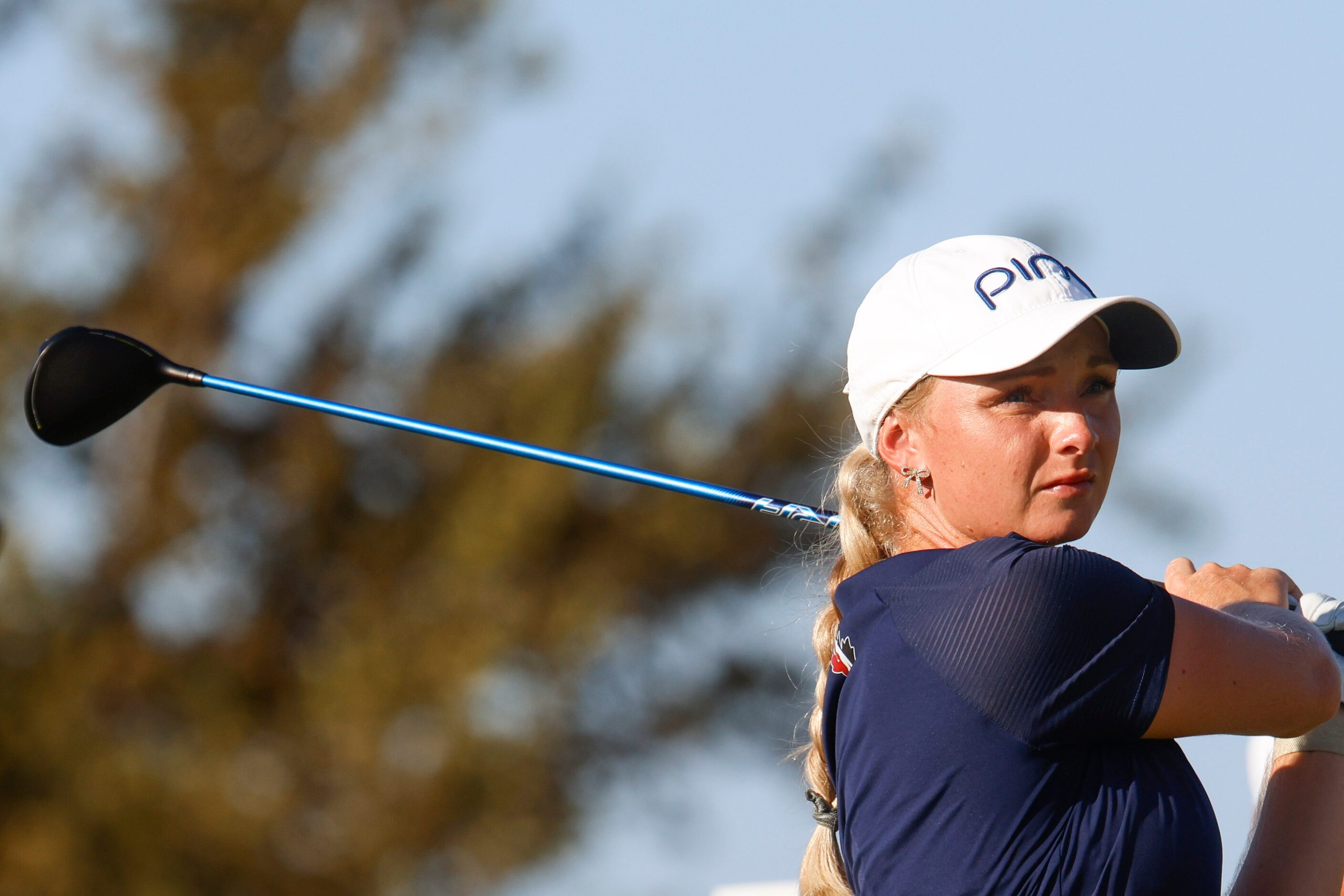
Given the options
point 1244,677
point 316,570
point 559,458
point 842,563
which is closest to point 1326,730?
point 1244,677

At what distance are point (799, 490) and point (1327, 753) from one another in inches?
422

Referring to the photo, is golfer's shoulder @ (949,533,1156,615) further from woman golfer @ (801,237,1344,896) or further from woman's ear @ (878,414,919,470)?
woman's ear @ (878,414,919,470)

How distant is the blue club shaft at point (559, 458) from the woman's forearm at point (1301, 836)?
0.82m

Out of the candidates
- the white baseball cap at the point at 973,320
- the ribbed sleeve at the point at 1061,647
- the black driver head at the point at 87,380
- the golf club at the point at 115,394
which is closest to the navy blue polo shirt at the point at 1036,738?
the ribbed sleeve at the point at 1061,647

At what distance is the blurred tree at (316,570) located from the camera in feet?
36.9

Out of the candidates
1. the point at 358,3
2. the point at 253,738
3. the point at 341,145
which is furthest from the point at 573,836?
the point at 358,3

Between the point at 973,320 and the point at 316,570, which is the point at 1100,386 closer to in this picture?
the point at 973,320

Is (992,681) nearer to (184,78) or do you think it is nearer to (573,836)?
(573,836)

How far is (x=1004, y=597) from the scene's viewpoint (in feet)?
6.07

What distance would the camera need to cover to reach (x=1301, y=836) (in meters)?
2.02

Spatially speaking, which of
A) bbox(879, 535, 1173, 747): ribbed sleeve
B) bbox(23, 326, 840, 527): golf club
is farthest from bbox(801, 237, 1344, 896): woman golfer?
bbox(23, 326, 840, 527): golf club

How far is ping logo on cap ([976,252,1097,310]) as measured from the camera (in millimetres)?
2111

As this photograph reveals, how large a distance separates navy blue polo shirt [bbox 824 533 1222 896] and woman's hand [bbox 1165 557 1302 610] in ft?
0.74

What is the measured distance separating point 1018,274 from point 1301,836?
0.77 metres
